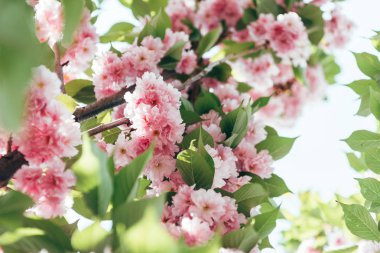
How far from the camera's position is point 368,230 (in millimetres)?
1826

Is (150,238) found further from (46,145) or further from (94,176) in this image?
(46,145)

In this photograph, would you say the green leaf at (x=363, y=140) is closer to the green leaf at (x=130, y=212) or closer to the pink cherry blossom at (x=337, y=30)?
the green leaf at (x=130, y=212)

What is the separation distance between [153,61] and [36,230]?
3.66 feet

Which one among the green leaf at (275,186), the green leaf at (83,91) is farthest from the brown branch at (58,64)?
the green leaf at (275,186)

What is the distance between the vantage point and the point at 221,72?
2822 millimetres

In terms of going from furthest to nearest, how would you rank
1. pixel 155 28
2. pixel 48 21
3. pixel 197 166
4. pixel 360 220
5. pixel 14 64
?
1. pixel 155 28
2. pixel 48 21
3. pixel 360 220
4. pixel 197 166
5. pixel 14 64

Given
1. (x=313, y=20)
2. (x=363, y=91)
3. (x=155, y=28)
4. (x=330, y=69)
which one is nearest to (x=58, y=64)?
(x=155, y=28)

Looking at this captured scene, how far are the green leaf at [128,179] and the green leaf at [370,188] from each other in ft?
3.05

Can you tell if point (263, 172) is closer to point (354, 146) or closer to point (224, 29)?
point (354, 146)

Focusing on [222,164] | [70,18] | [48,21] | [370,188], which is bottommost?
[370,188]

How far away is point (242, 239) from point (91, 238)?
18.7 inches

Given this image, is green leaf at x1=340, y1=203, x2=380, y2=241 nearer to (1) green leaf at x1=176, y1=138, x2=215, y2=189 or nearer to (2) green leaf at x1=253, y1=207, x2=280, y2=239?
(2) green leaf at x1=253, y1=207, x2=280, y2=239

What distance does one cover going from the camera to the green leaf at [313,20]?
3080mm

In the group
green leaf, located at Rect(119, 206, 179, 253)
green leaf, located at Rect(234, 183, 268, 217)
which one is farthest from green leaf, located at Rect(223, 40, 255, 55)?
green leaf, located at Rect(119, 206, 179, 253)
